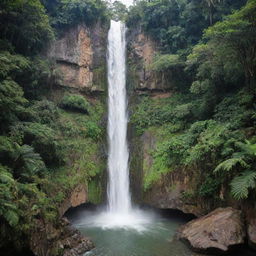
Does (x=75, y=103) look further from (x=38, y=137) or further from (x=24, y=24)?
(x=38, y=137)

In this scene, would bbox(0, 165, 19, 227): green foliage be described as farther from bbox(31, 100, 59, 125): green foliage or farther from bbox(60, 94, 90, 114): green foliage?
bbox(60, 94, 90, 114): green foliage

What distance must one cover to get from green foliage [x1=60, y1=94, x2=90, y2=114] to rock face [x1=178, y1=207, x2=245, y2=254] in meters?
11.3

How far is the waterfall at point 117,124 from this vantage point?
15.0 meters

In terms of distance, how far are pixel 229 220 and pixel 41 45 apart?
15727 mm

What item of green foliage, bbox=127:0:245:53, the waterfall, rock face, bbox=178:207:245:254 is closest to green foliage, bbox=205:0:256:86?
green foliage, bbox=127:0:245:53

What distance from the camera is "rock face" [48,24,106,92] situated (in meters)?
19.6

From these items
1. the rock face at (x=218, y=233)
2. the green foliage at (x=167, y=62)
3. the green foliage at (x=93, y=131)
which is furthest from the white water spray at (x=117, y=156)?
the green foliage at (x=167, y=62)

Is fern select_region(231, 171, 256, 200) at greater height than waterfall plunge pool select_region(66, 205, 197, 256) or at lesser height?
greater

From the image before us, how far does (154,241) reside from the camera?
385 inches

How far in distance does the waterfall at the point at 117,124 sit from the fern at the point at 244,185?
7.45 metres

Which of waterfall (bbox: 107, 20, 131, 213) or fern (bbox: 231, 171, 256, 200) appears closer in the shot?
fern (bbox: 231, 171, 256, 200)

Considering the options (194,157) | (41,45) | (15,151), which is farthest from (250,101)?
(41,45)

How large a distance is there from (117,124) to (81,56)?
6654mm

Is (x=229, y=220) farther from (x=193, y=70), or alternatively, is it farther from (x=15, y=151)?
(x=193, y=70)
